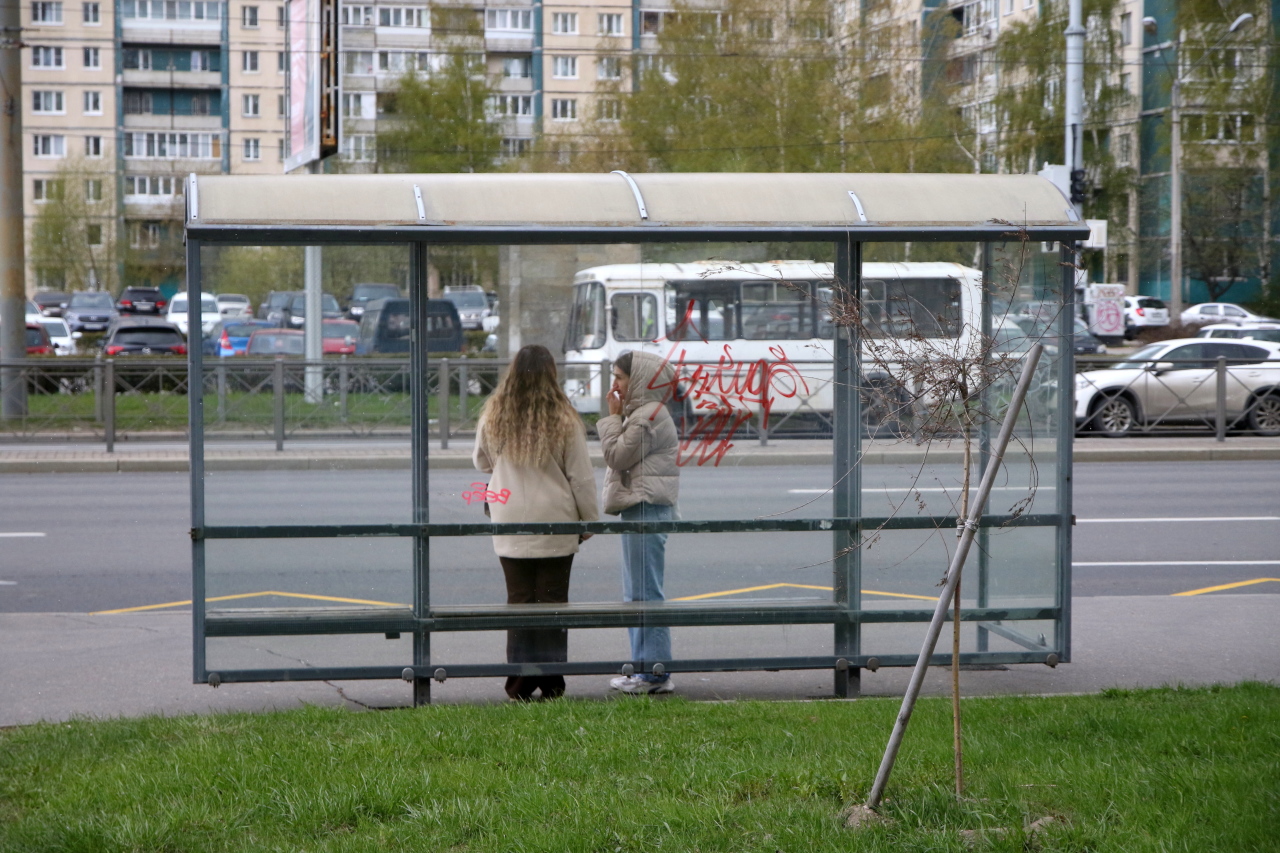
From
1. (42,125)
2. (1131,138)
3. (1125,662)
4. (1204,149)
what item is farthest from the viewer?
(42,125)

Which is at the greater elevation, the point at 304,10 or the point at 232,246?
the point at 304,10

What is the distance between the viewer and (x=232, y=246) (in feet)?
20.5

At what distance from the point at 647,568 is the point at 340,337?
1911mm

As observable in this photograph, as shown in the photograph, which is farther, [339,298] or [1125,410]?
[1125,410]

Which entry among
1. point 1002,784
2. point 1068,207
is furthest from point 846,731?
point 1068,207

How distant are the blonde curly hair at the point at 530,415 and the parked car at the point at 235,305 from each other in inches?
56.2

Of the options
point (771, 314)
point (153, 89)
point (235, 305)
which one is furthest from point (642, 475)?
point (153, 89)

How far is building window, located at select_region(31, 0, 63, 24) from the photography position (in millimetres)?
72625

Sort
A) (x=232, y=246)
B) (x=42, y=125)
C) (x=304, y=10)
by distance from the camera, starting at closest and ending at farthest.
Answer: (x=232, y=246) < (x=304, y=10) < (x=42, y=125)

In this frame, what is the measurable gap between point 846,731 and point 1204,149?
47662mm

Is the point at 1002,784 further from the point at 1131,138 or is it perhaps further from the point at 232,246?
the point at 1131,138

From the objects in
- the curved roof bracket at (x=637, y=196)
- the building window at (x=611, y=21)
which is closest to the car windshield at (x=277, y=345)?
the curved roof bracket at (x=637, y=196)

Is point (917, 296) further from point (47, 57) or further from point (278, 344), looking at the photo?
point (47, 57)

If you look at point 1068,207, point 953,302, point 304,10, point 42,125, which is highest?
point 42,125
